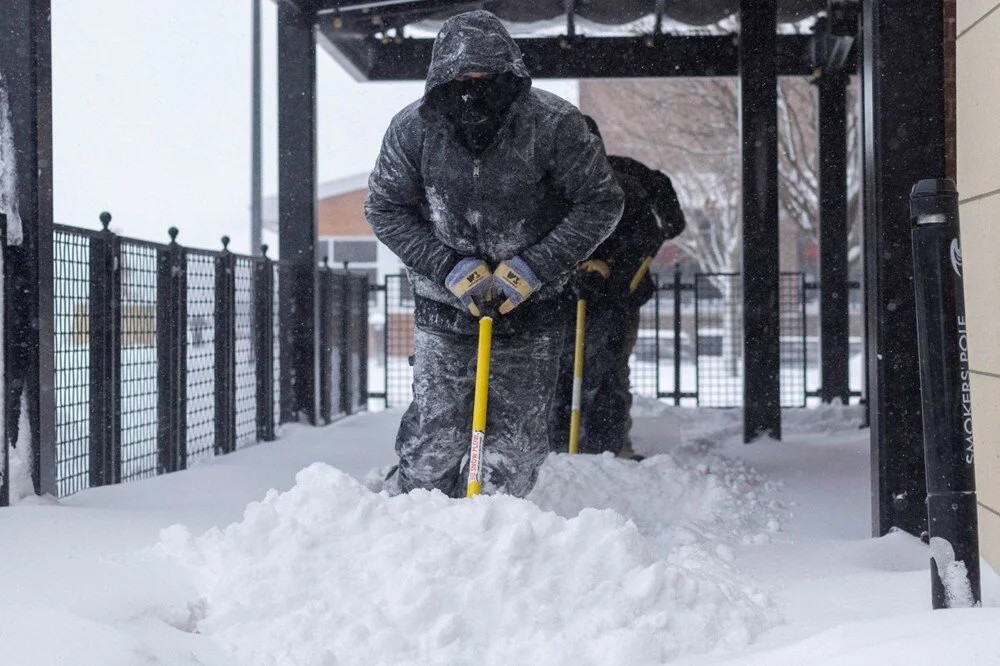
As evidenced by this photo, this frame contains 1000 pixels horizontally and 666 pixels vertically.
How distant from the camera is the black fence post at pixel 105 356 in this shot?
17.6 ft

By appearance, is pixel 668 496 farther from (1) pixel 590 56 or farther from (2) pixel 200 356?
(1) pixel 590 56

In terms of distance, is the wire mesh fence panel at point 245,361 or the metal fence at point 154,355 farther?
the wire mesh fence panel at point 245,361

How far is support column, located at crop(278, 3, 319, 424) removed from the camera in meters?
8.52

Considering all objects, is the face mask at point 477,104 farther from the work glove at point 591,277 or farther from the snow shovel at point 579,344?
the work glove at point 591,277

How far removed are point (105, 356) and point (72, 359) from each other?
297mm

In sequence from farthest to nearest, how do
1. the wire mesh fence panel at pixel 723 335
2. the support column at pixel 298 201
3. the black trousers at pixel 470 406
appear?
the wire mesh fence panel at pixel 723 335 < the support column at pixel 298 201 < the black trousers at pixel 470 406

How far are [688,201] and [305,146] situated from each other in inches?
720

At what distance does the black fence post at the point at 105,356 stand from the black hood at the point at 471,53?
2.23m

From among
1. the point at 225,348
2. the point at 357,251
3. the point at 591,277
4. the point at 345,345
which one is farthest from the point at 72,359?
the point at 357,251

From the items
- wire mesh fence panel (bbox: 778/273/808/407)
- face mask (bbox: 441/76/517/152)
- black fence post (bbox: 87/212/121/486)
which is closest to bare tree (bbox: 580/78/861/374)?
wire mesh fence panel (bbox: 778/273/808/407)

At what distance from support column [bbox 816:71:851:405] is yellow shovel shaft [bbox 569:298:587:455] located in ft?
16.8

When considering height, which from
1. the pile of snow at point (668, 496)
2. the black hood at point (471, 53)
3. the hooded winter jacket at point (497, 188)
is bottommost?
the pile of snow at point (668, 496)

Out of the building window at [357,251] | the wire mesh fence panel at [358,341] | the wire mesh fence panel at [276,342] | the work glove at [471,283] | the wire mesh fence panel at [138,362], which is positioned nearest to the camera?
the work glove at [471,283]

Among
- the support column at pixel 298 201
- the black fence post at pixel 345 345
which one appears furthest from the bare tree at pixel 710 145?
the support column at pixel 298 201
